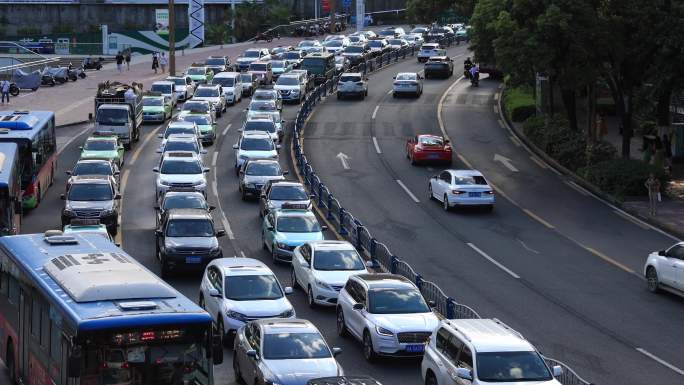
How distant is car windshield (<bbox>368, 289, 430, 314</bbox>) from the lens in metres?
25.4

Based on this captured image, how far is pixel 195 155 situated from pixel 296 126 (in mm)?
13828

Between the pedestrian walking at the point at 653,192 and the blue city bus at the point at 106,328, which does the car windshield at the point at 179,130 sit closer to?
the pedestrian walking at the point at 653,192

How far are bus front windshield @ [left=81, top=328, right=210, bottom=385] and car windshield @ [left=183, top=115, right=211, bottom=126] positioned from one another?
130 feet

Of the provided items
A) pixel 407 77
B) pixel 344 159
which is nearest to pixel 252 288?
pixel 344 159

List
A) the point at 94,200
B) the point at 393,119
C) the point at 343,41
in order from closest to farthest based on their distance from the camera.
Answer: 1. the point at 94,200
2. the point at 393,119
3. the point at 343,41

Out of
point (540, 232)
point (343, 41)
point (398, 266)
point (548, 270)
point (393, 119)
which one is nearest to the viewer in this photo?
point (398, 266)

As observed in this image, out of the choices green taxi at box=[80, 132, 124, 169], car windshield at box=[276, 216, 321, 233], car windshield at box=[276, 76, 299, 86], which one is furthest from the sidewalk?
car windshield at box=[276, 216, 321, 233]

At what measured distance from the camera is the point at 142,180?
155 ft

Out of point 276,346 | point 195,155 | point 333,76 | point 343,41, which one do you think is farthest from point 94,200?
point 343,41

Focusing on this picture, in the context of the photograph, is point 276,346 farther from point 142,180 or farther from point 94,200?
point 142,180

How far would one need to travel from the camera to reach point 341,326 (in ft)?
88.3

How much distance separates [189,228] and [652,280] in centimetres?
1273

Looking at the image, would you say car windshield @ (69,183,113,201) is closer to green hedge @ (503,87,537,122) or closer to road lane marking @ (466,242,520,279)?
road lane marking @ (466,242,520,279)

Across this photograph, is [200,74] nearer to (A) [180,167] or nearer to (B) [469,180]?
(A) [180,167]
